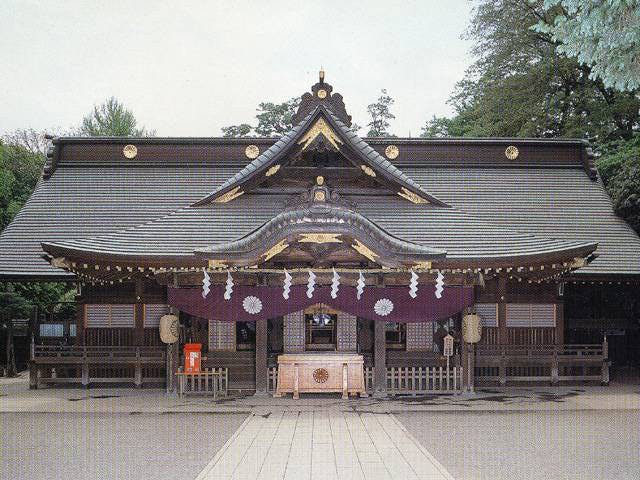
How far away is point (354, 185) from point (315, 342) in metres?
4.52

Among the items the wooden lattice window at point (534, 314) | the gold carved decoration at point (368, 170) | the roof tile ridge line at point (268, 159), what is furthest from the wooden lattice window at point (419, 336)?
the roof tile ridge line at point (268, 159)

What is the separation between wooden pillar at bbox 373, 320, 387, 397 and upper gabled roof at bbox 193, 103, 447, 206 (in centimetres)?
400

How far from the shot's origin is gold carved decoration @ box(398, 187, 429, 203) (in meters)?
17.0

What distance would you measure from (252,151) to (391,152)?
4533mm

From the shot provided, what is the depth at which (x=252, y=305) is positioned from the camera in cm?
1478

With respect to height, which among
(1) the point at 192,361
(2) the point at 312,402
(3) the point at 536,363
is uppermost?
(1) the point at 192,361

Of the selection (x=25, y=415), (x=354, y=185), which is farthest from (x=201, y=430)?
(x=354, y=185)

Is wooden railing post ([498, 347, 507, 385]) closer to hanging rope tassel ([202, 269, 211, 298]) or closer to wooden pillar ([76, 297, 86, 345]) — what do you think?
hanging rope tassel ([202, 269, 211, 298])

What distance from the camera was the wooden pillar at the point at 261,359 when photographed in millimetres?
14852

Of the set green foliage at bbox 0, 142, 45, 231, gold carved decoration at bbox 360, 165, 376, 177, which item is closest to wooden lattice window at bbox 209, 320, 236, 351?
gold carved decoration at bbox 360, 165, 376, 177

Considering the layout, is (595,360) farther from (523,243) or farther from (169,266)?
(169,266)

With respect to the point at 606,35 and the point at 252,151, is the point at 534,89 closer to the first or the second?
the point at 252,151

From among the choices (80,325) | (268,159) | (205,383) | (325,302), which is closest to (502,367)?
(325,302)

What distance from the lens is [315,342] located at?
17000mm
